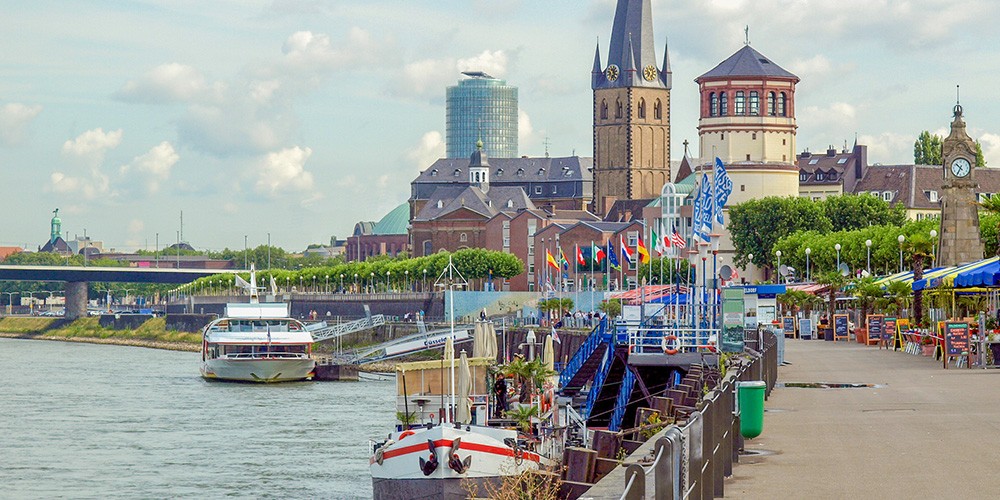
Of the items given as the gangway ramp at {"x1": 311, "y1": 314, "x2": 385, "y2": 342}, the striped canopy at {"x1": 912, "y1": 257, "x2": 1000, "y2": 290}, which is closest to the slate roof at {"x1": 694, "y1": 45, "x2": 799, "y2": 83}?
the gangway ramp at {"x1": 311, "y1": 314, "x2": 385, "y2": 342}

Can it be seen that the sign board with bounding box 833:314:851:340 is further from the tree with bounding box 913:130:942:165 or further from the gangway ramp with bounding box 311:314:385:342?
the tree with bounding box 913:130:942:165

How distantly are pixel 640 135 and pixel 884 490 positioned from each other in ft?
577

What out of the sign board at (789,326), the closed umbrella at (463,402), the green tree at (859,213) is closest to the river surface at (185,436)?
the closed umbrella at (463,402)

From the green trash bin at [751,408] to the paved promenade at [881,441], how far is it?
0.68ft

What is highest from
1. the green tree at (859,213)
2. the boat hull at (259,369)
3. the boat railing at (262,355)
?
the green tree at (859,213)

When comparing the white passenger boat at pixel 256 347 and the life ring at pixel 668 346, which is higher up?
the life ring at pixel 668 346

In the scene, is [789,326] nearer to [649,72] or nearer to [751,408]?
[751,408]

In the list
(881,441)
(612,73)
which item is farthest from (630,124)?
(881,441)

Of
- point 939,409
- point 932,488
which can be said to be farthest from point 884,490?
point 939,409

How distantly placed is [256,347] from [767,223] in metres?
51.5

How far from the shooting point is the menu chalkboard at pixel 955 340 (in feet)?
131

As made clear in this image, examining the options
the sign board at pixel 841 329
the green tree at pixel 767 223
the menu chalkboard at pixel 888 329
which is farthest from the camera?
the green tree at pixel 767 223

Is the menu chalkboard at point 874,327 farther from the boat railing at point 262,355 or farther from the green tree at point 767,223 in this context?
the green tree at point 767,223

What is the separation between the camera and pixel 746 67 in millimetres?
135000
